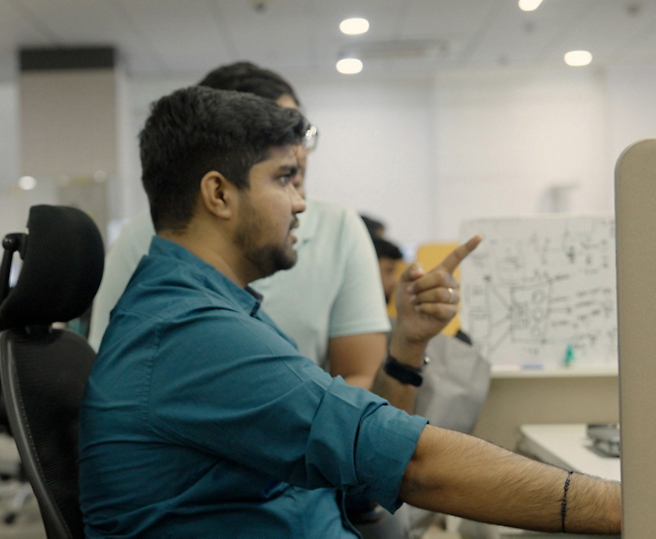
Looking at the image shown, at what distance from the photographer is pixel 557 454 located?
1.47 m

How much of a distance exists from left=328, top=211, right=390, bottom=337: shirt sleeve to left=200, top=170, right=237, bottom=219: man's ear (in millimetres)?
538

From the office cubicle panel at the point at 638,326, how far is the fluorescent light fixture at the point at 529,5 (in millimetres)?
4800

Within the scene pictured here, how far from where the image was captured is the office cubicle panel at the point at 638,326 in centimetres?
58

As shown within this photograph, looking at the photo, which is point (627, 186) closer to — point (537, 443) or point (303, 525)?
point (303, 525)

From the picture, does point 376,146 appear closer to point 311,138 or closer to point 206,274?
point 311,138

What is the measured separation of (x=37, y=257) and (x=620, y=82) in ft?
23.0

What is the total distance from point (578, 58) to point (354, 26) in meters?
2.41

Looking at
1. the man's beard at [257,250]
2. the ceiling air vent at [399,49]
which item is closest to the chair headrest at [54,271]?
the man's beard at [257,250]

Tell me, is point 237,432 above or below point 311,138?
below

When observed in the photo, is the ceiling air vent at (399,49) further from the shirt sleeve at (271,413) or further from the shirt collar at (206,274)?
the shirt sleeve at (271,413)

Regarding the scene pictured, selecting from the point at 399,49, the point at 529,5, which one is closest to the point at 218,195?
the point at 529,5

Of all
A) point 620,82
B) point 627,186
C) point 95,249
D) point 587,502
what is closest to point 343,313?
point 95,249

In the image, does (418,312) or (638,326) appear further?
(418,312)

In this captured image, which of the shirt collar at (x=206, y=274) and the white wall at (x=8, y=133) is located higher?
the white wall at (x=8, y=133)
